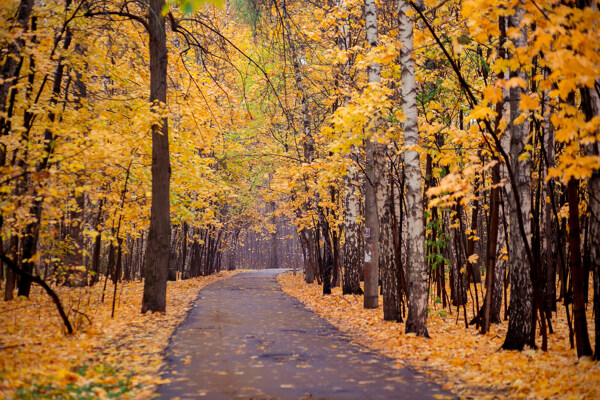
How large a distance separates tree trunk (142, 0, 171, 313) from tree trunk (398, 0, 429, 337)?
6.37 m

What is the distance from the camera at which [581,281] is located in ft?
20.2

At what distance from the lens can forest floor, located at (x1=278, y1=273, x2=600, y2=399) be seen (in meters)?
5.11

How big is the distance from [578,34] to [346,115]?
→ 5624mm

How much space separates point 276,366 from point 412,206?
4.23 m

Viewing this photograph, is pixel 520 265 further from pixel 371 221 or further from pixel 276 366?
pixel 371 221

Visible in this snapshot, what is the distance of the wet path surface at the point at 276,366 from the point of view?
5031 mm

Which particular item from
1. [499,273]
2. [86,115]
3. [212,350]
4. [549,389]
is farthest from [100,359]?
[86,115]

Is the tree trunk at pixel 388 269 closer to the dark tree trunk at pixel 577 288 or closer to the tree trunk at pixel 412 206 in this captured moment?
the tree trunk at pixel 412 206

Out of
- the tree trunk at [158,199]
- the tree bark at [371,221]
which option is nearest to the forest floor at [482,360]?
the tree bark at [371,221]

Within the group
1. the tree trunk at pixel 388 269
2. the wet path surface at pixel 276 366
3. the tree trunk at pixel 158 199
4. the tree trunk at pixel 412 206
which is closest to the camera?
the wet path surface at pixel 276 366

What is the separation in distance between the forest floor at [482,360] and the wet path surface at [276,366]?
1.54 ft

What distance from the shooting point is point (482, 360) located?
22.1ft

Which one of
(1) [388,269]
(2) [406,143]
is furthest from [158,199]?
(2) [406,143]

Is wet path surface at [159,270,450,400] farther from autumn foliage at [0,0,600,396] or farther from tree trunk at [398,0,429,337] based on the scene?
autumn foliage at [0,0,600,396]
